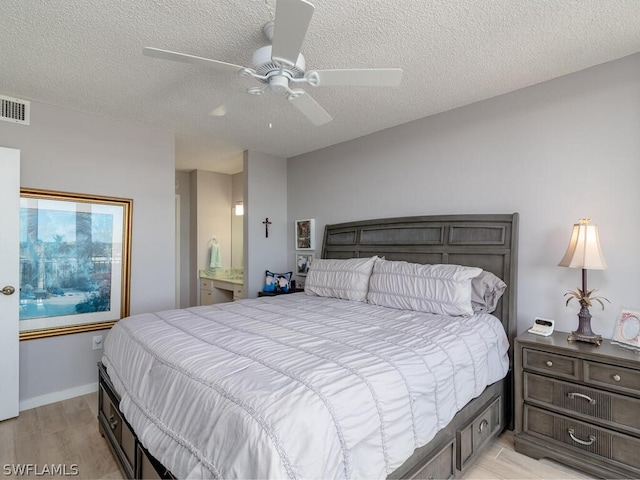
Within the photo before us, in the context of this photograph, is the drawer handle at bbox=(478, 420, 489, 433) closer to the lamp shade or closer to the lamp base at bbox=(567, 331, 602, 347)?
the lamp base at bbox=(567, 331, 602, 347)

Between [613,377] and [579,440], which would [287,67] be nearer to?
[613,377]

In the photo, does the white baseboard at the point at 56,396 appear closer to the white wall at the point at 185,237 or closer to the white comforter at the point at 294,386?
the white comforter at the point at 294,386

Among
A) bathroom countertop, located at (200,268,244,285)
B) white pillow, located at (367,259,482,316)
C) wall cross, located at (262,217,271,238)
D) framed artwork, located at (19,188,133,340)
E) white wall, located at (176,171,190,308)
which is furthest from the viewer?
white wall, located at (176,171,190,308)

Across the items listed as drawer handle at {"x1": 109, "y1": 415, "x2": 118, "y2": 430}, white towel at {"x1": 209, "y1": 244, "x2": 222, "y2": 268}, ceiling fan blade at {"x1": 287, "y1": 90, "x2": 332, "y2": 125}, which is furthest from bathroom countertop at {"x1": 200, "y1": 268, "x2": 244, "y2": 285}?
ceiling fan blade at {"x1": 287, "y1": 90, "x2": 332, "y2": 125}

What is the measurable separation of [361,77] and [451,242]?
1.76m

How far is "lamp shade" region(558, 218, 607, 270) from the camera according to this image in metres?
2.12

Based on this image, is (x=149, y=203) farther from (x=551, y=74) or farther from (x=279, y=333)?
(x=551, y=74)

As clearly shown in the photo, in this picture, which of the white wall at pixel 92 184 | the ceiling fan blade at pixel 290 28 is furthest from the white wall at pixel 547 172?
the white wall at pixel 92 184

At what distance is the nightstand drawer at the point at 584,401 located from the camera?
1.88 meters

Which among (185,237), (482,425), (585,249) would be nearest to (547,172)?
(585,249)

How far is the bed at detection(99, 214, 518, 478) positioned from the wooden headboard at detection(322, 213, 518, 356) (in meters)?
0.01

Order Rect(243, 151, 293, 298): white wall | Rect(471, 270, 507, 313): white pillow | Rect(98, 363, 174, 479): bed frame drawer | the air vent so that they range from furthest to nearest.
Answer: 1. Rect(243, 151, 293, 298): white wall
2. the air vent
3. Rect(471, 270, 507, 313): white pillow
4. Rect(98, 363, 174, 479): bed frame drawer

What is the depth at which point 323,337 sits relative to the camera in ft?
6.23

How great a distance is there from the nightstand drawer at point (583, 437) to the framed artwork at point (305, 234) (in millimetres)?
2881
